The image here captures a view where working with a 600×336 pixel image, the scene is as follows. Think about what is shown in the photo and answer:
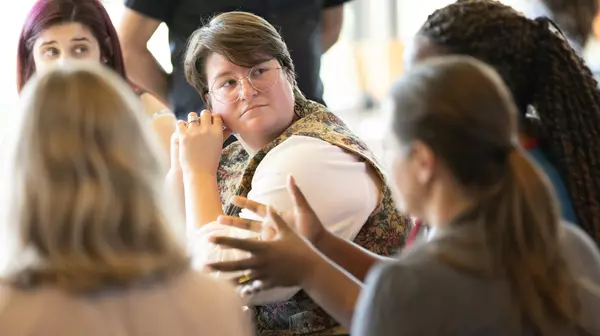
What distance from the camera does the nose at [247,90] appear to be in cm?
174

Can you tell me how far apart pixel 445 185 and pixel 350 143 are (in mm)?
602

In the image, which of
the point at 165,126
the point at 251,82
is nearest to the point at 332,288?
the point at 251,82

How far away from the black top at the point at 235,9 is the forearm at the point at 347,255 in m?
0.91

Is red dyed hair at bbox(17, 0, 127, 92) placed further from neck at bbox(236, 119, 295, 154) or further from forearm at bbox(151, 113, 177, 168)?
neck at bbox(236, 119, 295, 154)

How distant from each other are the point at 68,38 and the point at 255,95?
0.67m

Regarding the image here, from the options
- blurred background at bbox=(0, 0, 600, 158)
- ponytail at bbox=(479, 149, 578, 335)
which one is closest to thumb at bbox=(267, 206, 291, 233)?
ponytail at bbox=(479, 149, 578, 335)

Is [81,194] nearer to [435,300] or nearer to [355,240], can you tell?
[435,300]

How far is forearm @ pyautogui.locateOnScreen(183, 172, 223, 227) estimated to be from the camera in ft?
5.41

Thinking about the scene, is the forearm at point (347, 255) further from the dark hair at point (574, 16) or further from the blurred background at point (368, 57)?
the blurred background at point (368, 57)

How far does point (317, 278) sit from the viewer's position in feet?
4.34

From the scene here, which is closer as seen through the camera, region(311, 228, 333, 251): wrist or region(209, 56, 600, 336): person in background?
region(209, 56, 600, 336): person in background

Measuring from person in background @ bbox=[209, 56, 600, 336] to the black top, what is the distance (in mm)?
1246

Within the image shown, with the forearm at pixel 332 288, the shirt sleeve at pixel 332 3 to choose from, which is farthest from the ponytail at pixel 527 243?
the shirt sleeve at pixel 332 3

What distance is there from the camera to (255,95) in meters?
1.75
